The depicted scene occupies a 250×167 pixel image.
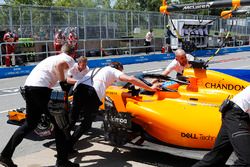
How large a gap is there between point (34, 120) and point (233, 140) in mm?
2773

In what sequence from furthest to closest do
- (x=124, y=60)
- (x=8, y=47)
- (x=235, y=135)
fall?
(x=124, y=60), (x=8, y=47), (x=235, y=135)

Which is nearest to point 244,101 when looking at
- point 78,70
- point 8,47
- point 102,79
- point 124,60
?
point 102,79

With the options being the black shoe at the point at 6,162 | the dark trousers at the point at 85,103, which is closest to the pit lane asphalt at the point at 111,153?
the black shoe at the point at 6,162

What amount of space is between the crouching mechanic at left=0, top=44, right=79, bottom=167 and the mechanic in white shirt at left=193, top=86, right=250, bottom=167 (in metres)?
2.08

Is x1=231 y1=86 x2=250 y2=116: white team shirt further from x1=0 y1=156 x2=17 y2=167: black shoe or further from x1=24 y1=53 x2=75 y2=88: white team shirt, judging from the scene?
x1=0 y1=156 x2=17 y2=167: black shoe

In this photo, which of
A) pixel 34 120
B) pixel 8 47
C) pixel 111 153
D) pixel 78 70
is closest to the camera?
pixel 34 120

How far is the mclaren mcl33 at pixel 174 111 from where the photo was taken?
4895 mm

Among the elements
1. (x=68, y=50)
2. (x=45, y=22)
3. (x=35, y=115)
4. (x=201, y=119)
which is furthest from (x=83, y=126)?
(x=45, y=22)

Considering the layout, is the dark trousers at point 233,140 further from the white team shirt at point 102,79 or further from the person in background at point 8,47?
the person in background at point 8,47

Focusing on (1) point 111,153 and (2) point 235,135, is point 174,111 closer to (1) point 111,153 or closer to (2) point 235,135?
(1) point 111,153

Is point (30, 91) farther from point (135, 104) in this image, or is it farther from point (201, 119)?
point (201, 119)

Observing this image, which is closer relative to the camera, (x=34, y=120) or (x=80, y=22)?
(x=34, y=120)

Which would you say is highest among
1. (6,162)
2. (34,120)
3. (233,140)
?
(233,140)

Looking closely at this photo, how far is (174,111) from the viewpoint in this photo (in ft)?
17.1
